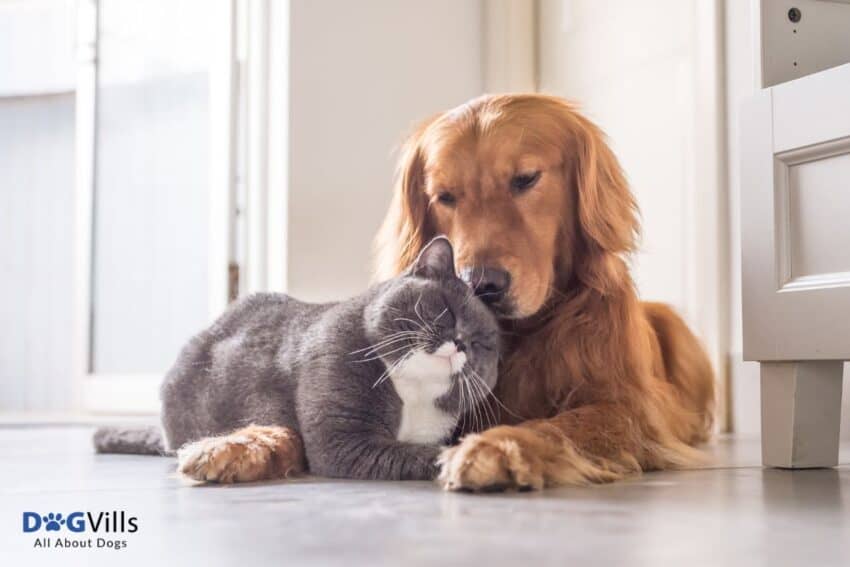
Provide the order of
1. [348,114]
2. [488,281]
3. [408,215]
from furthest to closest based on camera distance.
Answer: [348,114] < [408,215] < [488,281]

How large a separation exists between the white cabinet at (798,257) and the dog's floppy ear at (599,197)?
0.19m

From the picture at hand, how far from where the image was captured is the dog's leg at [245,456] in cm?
128

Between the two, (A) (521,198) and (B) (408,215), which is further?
(B) (408,215)

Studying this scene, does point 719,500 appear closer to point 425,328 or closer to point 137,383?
point 425,328

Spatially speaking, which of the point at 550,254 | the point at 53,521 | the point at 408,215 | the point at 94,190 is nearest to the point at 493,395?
the point at 550,254

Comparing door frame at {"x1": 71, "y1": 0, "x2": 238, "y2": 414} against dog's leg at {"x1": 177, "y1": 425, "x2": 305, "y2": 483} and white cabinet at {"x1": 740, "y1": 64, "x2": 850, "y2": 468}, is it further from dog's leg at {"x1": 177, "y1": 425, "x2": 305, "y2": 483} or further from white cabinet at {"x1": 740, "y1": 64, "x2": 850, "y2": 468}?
white cabinet at {"x1": 740, "y1": 64, "x2": 850, "y2": 468}

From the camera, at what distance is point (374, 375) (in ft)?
4.33

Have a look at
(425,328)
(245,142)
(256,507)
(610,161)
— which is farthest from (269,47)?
(256,507)

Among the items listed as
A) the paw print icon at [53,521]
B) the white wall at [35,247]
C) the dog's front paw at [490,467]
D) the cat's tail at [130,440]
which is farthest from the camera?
the white wall at [35,247]

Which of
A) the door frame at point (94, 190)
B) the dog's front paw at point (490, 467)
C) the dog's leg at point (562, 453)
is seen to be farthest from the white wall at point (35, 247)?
the dog's front paw at point (490, 467)

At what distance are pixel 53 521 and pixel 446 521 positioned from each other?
402 millimetres

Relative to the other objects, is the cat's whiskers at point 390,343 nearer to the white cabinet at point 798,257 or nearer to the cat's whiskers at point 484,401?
the cat's whiskers at point 484,401

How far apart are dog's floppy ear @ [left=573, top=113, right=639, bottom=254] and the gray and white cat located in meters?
0.27

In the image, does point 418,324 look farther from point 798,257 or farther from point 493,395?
point 798,257
